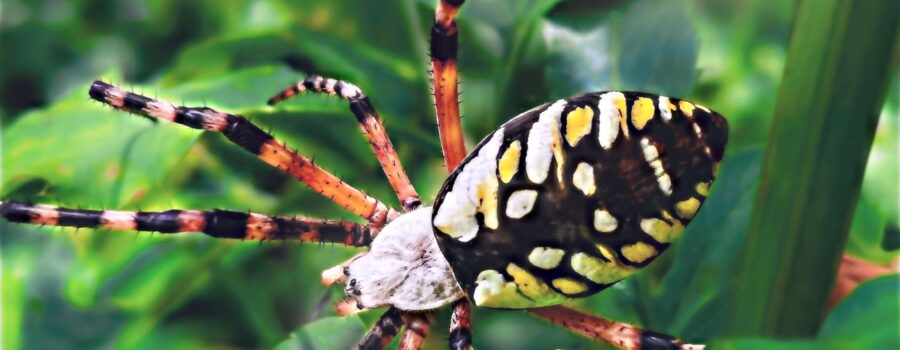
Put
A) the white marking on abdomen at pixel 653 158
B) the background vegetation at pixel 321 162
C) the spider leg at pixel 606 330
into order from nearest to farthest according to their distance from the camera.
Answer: the white marking on abdomen at pixel 653 158 → the spider leg at pixel 606 330 → the background vegetation at pixel 321 162

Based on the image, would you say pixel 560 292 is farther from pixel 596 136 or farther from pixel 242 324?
pixel 242 324

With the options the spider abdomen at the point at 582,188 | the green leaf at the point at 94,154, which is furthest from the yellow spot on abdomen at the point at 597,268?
the green leaf at the point at 94,154

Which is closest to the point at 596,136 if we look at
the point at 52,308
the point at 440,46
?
the point at 440,46

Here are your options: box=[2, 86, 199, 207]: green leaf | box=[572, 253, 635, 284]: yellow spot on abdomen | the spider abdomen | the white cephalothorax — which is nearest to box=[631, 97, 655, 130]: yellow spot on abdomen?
the spider abdomen

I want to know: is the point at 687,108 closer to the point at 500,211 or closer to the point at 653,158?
the point at 653,158

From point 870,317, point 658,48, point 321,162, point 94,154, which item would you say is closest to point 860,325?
point 870,317

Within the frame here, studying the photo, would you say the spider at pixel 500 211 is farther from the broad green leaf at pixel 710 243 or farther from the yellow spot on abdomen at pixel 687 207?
the broad green leaf at pixel 710 243
